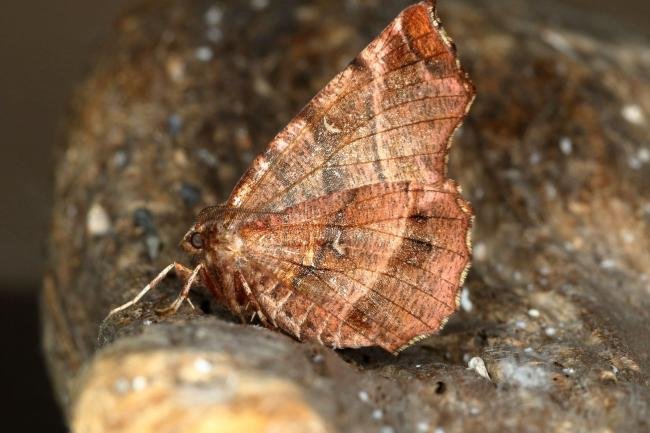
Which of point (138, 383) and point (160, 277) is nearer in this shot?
point (138, 383)

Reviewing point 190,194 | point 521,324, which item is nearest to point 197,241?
point 190,194

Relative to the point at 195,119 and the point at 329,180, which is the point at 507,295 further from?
the point at 195,119

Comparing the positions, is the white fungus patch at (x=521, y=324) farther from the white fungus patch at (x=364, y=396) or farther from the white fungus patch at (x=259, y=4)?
the white fungus patch at (x=259, y=4)

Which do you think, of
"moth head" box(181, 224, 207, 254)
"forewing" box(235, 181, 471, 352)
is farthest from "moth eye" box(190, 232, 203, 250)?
"forewing" box(235, 181, 471, 352)

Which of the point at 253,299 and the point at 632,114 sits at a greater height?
the point at 632,114

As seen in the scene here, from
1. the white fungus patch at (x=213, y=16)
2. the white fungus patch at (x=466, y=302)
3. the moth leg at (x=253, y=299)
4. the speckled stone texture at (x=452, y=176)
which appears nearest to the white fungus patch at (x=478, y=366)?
the speckled stone texture at (x=452, y=176)

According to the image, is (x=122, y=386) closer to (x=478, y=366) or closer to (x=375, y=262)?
(x=375, y=262)

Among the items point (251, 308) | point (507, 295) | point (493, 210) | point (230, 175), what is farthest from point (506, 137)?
point (251, 308)
